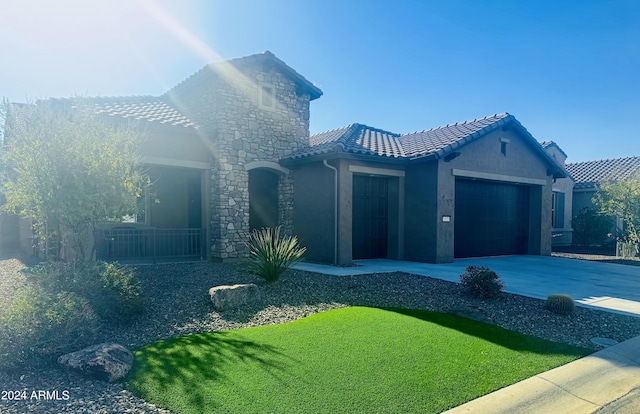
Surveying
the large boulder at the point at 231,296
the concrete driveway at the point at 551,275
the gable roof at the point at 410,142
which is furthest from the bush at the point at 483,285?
the gable roof at the point at 410,142

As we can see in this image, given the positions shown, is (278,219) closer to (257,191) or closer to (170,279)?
(257,191)

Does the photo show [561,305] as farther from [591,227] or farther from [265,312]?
[591,227]

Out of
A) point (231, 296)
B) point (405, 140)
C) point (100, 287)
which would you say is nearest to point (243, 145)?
point (231, 296)

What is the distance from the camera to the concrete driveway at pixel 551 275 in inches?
340

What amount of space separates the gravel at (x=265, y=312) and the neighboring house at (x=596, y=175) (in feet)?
59.9

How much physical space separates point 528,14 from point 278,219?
996cm

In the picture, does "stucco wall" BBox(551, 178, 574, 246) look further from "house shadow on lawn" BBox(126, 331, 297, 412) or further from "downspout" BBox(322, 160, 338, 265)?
"house shadow on lawn" BBox(126, 331, 297, 412)

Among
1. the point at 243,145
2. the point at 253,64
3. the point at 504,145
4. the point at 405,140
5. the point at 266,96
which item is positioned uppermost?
the point at 253,64

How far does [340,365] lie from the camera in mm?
4625

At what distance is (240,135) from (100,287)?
26.1ft

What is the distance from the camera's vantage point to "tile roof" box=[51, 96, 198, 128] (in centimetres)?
1147

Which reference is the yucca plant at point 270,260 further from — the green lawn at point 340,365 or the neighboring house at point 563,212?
the neighboring house at point 563,212

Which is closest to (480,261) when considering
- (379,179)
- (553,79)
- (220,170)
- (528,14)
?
(379,179)

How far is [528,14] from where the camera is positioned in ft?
35.8
